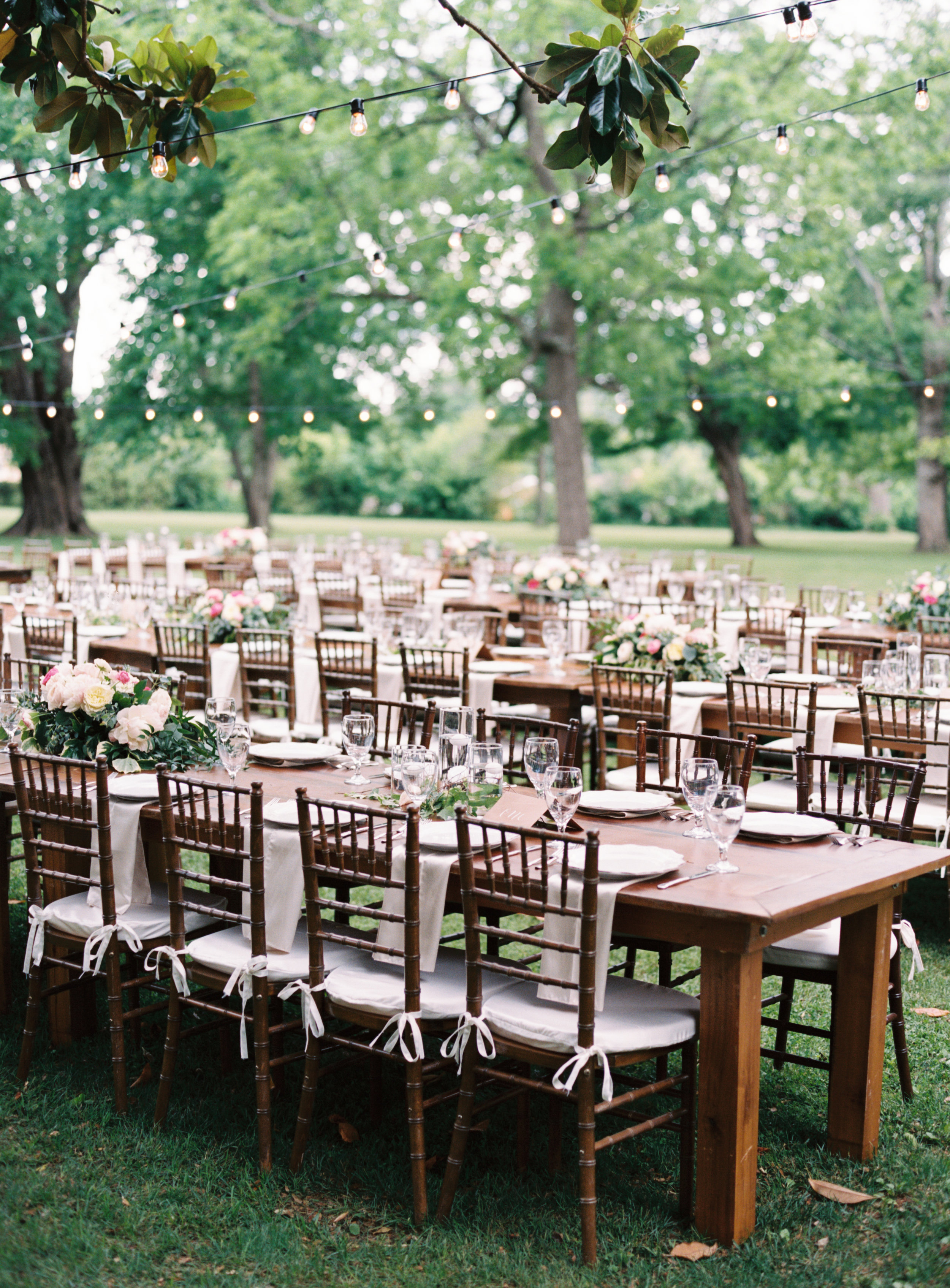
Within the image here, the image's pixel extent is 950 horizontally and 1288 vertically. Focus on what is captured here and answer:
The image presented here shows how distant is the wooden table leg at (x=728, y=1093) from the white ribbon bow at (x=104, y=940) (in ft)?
5.72

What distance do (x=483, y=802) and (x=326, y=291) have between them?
2074cm

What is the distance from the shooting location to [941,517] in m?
32.4

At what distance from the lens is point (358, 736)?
15.0 feet

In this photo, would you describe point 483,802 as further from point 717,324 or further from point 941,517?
point 941,517

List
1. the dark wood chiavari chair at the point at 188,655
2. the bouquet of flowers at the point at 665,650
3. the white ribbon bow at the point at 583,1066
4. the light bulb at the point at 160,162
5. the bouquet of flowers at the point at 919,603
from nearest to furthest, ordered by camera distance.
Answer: the white ribbon bow at the point at 583,1066 → the light bulb at the point at 160,162 → the bouquet of flowers at the point at 665,650 → the dark wood chiavari chair at the point at 188,655 → the bouquet of flowers at the point at 919,603

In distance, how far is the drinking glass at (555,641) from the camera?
789cm

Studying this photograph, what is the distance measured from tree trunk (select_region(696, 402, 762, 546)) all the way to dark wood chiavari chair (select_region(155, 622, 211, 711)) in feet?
82.7

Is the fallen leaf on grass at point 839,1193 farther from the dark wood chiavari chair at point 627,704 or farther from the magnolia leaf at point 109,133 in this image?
the magnolia leaf at point 109,133

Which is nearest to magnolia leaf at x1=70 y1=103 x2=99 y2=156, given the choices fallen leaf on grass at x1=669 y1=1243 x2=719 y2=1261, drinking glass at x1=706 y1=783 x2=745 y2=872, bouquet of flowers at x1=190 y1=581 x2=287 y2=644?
drinking glass at x1=706 y1=783 x2=745 y2=872

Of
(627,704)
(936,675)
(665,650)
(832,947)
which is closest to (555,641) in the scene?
(665,650)

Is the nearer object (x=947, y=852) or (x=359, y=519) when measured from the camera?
(x=947, y=852)

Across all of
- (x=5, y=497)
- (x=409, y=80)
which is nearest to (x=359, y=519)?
(x=5, y=497)

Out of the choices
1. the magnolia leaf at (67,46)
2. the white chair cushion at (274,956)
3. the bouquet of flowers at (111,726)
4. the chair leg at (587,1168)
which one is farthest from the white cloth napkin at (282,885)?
the magnolia leaf at (67,46)

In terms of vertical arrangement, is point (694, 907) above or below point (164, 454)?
below
